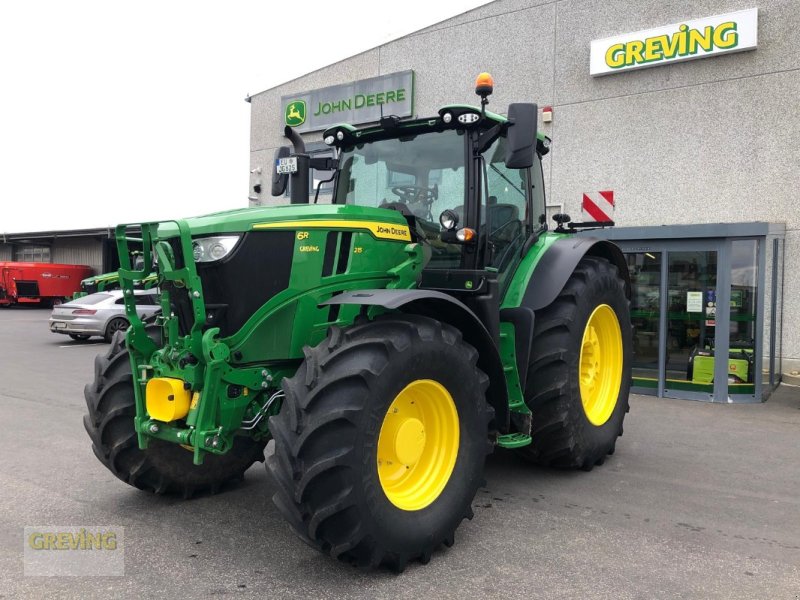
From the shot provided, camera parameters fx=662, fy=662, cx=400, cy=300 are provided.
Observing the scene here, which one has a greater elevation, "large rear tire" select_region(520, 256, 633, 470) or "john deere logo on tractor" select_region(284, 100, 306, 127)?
"john deere logo on tractor" select_region(284, 100, 306, 127)

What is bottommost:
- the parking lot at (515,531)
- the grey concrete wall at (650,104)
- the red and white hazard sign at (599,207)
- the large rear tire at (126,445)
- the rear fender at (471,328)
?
the parking lot at (515,531)

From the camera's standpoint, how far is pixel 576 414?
15.7ft

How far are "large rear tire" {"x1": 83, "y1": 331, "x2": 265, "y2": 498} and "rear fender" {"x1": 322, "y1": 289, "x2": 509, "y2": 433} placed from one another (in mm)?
1358

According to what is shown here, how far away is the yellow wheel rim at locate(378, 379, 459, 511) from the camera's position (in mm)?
3521

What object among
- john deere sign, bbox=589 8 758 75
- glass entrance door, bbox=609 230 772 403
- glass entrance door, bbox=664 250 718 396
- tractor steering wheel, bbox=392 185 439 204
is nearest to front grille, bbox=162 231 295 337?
tractor steering wheel, bbox=392 185 439 204

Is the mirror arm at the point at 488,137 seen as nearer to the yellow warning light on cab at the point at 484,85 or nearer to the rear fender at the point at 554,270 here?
the yellow warning light on cab at the point at 484,85

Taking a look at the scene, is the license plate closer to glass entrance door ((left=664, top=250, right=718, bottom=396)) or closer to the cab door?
the cab door

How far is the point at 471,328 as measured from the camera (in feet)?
13.1

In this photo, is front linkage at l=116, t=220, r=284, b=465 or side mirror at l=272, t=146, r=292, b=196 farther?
side mirror at l=272, t=146, r=292, b=196

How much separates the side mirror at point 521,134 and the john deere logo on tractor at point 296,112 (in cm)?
1261

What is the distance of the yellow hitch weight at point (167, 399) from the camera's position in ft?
11.5

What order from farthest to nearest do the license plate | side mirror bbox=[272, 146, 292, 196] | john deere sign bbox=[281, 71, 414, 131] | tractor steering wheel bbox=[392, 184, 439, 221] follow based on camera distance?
john deere sign bbox=[281, 71, 414, 131], side mirror bbox=[272, 146, 292, 196], the license plate, tractor steering wheel bbox=[392, 184, 439, 221]

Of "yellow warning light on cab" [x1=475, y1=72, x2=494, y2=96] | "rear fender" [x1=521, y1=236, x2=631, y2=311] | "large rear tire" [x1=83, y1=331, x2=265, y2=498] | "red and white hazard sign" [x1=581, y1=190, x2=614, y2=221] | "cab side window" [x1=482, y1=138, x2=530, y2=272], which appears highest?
"yellow warning light on cab" [x1=475, y1=72, x2=494, y2=96]

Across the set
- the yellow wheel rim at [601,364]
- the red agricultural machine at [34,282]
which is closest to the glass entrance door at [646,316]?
the yellow wheel rim at [601,364]
